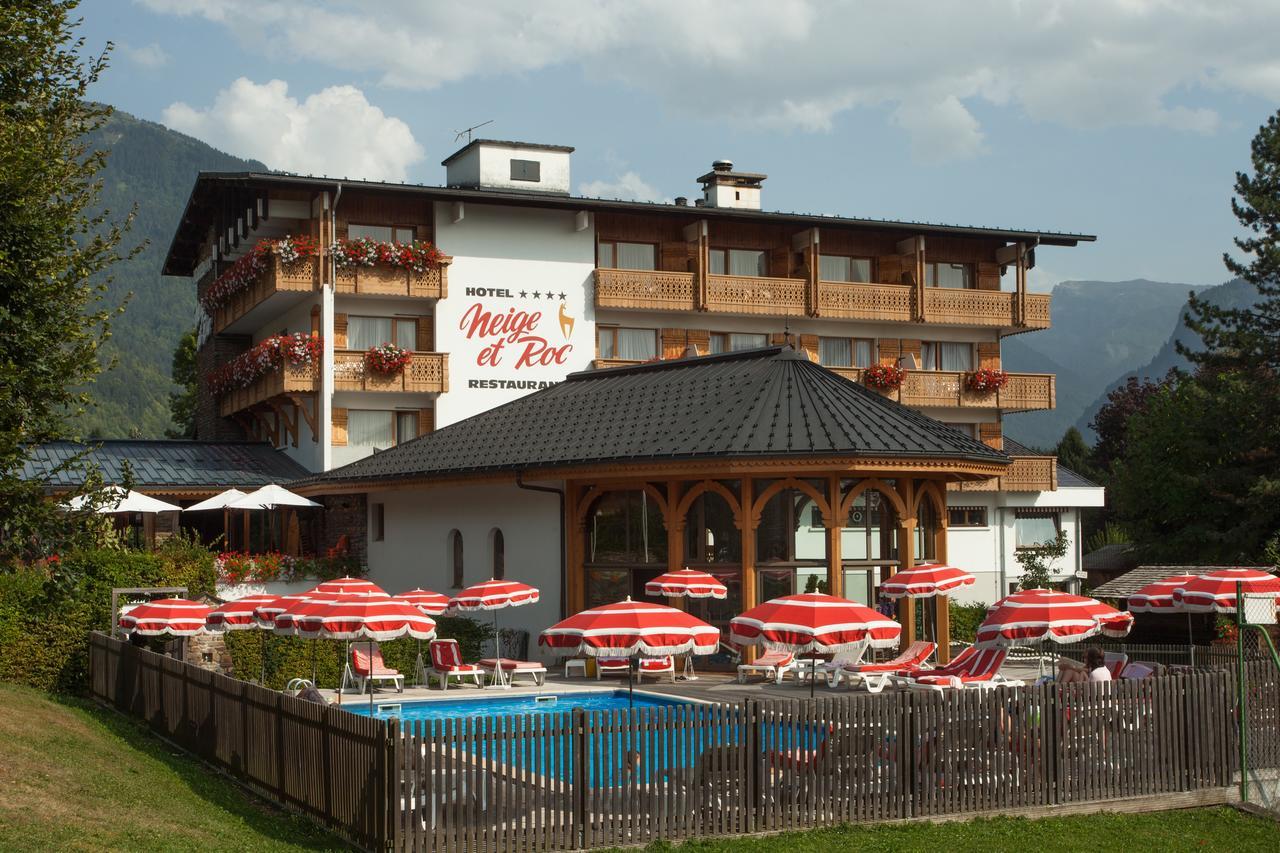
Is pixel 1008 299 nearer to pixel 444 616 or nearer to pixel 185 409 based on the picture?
pixel 444 616

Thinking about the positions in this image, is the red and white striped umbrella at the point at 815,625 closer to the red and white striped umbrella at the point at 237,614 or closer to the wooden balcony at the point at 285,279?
the red and white striped umbrella at the point at 237,614

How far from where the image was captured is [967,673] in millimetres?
21234

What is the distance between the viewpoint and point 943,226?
41.5m

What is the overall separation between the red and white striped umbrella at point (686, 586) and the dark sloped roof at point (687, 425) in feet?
6.15

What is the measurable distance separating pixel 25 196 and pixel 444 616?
1407cm

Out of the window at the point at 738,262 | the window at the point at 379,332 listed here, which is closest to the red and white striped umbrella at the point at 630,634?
the window at the point at 379,332

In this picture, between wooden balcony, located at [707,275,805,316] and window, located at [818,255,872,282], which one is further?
window, located at [818,255,872,282]

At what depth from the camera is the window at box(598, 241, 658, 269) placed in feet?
127

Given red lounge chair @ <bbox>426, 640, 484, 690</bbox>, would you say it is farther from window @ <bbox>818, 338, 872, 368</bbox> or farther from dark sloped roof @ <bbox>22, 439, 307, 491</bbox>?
window @ <bbox>818, 338, 872, 368</bbox>

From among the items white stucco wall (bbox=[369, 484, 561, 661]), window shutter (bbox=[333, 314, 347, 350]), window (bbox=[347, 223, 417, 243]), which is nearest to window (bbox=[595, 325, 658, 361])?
window (bbox=[347, 223, 417, 243])

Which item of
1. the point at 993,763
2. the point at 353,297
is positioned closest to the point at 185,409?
the point at 353,297

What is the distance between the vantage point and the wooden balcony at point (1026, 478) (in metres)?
42.7

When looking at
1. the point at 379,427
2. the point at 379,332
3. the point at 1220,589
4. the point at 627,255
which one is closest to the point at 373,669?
the point at 1220,589

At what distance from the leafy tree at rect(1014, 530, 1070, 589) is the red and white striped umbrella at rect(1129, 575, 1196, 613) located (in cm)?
1797
